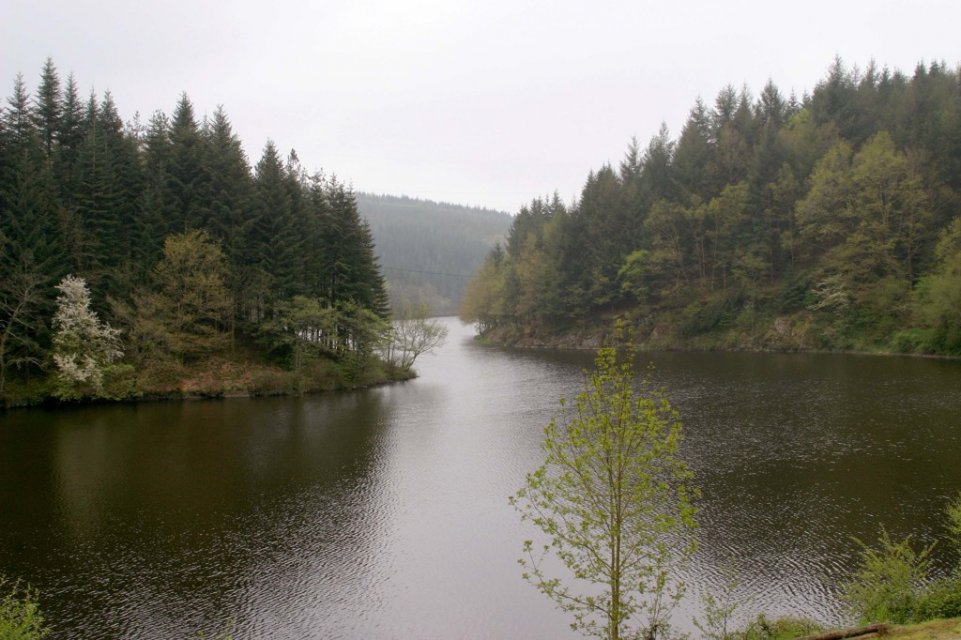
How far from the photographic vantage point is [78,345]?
38375mm

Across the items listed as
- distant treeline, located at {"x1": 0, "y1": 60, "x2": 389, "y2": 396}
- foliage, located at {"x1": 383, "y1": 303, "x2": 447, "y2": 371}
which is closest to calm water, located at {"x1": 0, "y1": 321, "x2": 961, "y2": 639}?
distant treeline, located at {"x1": 0, "y1": 60, "x2": 389, "y2": 396}

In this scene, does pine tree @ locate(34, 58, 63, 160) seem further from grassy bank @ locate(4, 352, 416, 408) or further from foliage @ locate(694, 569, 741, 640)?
foliage @ locate(694, 569, 741, 640)

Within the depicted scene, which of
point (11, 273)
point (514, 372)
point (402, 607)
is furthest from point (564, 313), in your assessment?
point (402, 607)

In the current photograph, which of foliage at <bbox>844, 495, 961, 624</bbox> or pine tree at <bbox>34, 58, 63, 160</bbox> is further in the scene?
pine tree at <bbox>34, 58, 63, 160</bbox>

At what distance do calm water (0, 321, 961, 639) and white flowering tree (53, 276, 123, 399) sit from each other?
76.6 inches

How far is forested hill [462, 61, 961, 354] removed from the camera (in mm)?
55688

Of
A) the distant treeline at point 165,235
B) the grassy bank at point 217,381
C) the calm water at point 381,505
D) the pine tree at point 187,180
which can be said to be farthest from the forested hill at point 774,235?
the pine tree at point 187,180

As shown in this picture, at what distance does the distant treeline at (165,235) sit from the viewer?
129 ft

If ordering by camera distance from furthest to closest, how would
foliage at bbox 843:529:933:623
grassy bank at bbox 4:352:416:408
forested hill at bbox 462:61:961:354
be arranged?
forested hill at bbox 462:61:961:354
grassy bank at bbox 4:352:416:408
foliage at bbox 843:529:933:623

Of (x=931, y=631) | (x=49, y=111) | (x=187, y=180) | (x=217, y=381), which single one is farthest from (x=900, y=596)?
(x=49, y=111)

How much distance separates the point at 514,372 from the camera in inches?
2197

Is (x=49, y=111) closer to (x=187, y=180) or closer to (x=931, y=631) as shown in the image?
(x=187, y=180)

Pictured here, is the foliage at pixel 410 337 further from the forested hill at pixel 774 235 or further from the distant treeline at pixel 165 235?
the forested hill at pixel 774 235

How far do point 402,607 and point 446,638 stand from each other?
1.62m
